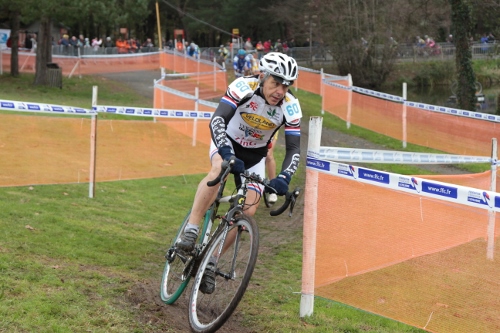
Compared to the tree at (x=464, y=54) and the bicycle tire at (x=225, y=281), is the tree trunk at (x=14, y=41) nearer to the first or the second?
the tree at (x=464, y=54)

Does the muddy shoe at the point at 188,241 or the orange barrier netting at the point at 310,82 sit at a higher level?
the orange barrier netting at the point at 310,82

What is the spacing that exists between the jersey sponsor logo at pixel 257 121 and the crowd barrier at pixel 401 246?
401 millimetres

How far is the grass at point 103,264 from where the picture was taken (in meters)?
5.73

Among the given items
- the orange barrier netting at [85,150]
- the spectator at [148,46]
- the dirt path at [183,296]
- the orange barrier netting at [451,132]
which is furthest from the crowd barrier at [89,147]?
the spectator at [148,46]

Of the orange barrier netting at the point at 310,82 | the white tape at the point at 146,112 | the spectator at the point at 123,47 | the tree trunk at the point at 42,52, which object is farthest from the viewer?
the spectator at the point at 123,47

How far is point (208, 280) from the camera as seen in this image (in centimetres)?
568

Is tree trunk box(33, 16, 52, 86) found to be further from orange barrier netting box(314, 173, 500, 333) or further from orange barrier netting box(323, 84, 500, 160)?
orange barrier netting box(314, 173, 500, 333)

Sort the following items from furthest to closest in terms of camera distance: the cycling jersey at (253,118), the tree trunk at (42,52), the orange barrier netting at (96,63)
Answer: the orange barrier netting at (96,63) < the tree trunk at (42,52) < the cycling jersey at (253,118)

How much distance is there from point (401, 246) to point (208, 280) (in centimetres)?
151

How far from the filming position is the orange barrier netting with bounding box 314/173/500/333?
5.12 m

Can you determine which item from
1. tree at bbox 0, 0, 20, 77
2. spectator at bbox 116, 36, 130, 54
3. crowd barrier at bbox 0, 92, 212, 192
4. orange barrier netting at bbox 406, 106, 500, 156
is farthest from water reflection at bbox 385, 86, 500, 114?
crowd barrier at bbox 0, 92, 212, 192

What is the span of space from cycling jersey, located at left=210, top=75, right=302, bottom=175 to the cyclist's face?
0.10 meters

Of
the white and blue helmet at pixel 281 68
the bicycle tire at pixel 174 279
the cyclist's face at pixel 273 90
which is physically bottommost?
the bicycle tire at pixel 174 279

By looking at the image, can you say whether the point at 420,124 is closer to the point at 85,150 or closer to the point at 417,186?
the point at 85,150
